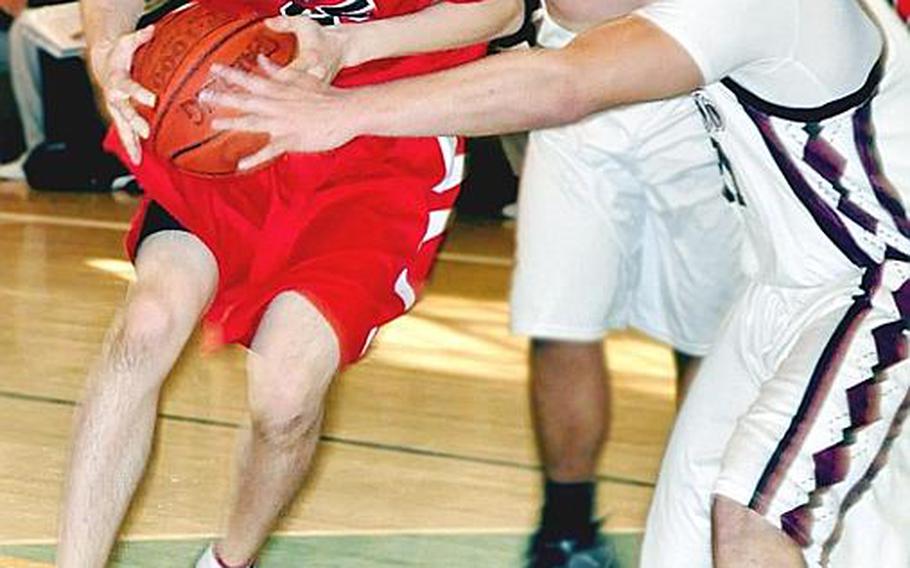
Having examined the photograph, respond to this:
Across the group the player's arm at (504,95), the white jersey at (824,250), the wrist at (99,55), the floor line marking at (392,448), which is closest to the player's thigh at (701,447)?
the white jersey at (824,250)

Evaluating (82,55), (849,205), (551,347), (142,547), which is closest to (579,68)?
(849,205)

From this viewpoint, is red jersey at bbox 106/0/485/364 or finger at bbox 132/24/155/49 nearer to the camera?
finger at bbox 132/24/155/49

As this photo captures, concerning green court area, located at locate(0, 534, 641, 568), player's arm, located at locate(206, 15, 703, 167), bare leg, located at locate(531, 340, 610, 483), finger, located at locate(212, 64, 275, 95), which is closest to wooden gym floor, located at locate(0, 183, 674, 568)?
green court area, located at locate(0, 534, 641, 568)

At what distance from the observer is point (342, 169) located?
140 inches

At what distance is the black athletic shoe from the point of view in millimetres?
4102

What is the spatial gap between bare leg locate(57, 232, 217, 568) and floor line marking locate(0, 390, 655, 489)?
1422 millimetres

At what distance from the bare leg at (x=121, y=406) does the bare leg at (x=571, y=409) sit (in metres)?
1.02

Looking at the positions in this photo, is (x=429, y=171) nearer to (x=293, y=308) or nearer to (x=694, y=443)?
(x=293, y=308)

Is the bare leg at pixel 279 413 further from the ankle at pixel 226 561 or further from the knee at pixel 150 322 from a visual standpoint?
the knee at pixel 150 322

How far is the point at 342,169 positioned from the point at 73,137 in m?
6.32

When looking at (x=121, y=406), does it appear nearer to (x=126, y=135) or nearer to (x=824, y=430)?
(x=126, y=135)

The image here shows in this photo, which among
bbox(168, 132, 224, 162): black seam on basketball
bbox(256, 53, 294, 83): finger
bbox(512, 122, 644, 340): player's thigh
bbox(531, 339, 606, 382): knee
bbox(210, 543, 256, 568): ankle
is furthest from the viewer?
bbox(531, 339, 606, 382): knee

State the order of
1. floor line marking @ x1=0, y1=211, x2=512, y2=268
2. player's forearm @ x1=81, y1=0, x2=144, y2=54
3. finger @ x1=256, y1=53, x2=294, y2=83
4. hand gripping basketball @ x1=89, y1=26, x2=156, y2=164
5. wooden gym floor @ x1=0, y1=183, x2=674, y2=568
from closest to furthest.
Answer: finger @ x1=256, y1=53, x2=294, y2=83 → hand gripping basketball @ x1=89, y1=26, x2=156, y2=164 → player's forearm @ x1=81, y1=0, x2=144, y2=54 → wooden gym floor @ x1=0, y1=183, x2=674, y2=568 → floor line marking @ x1=0, y1=211, x2=512, y2=268

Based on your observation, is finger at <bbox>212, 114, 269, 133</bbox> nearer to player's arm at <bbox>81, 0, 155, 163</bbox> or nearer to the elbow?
player's arm at <bbox>81, 0, 155, 163</bbox>
